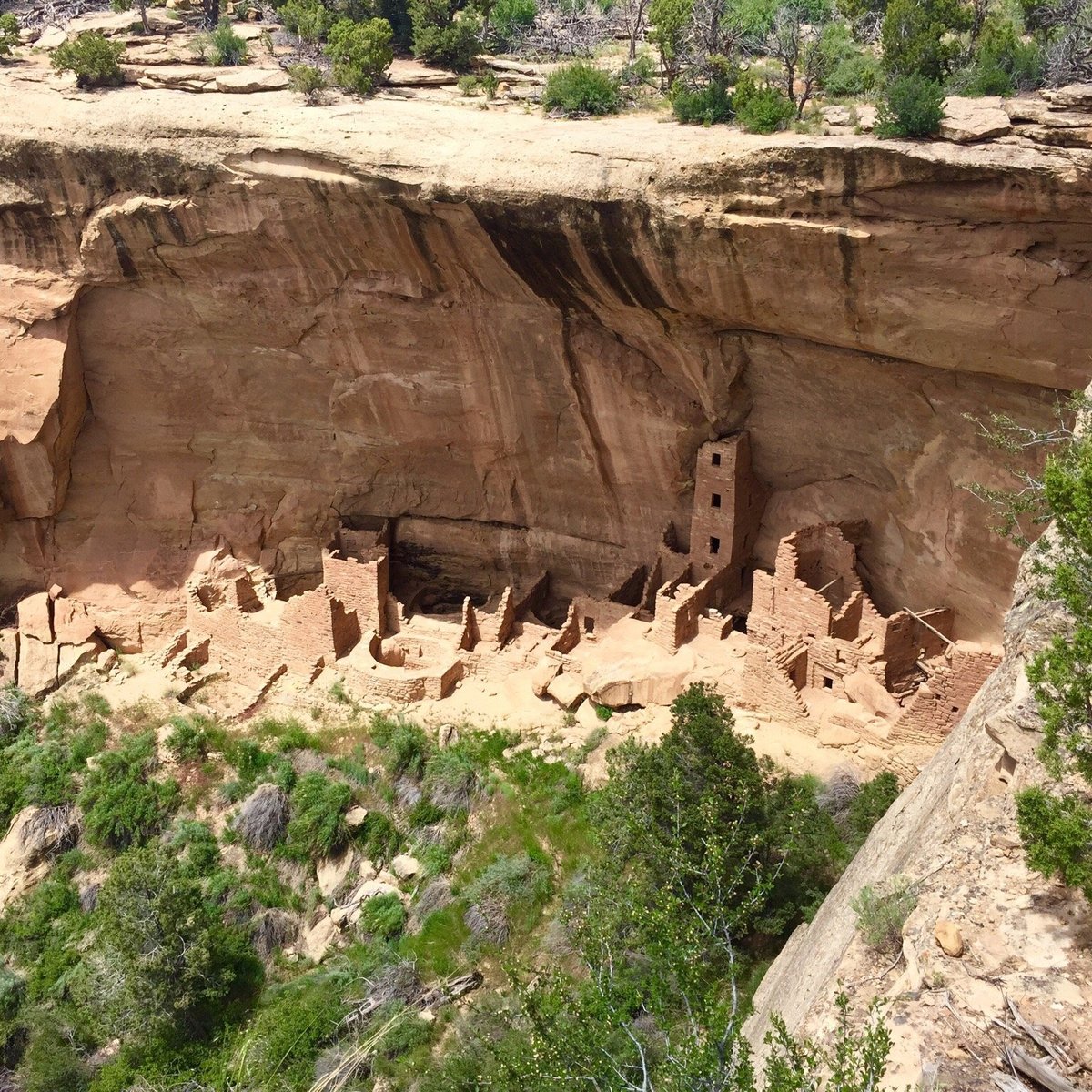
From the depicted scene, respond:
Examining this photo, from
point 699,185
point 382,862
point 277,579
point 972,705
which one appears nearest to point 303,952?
point 382,862

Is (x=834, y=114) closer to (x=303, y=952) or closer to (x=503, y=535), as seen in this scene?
(x=503, y=535)

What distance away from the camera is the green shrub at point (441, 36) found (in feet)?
57.5

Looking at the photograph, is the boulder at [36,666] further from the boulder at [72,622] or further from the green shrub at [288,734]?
the green shrub at [288,734]

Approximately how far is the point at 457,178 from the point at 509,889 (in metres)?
8.62

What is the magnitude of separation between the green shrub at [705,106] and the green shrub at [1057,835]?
9772 mm

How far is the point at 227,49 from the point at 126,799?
11.3 meters

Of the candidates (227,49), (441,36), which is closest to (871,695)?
(441,36)

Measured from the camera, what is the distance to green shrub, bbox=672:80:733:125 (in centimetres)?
1389

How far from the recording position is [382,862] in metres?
15.0

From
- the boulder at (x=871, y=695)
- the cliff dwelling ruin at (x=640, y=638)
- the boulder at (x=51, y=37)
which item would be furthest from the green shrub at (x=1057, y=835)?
the boulder at (x=51, y=37)

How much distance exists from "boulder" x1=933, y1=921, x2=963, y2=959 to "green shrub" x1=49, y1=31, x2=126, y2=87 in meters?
15.8

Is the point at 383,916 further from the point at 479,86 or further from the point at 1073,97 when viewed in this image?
the point at 1073,97

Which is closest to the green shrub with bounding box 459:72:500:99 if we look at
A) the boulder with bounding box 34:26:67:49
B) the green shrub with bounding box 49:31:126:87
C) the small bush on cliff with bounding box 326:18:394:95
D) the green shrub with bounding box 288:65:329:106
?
the small bush on cliff with bounding box 326:18:394:95

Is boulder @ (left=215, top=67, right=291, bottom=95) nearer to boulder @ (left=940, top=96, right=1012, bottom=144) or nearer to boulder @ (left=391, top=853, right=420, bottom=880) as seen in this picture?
boulder @ (left=940, top=96, right=1012, bottom=144)
